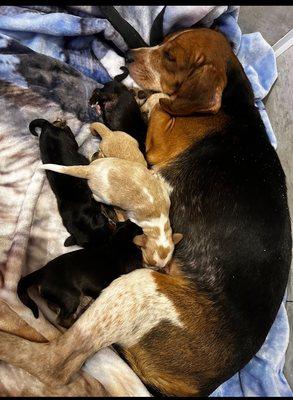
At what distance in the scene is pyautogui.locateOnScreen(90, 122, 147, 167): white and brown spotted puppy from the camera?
2678 millimetres

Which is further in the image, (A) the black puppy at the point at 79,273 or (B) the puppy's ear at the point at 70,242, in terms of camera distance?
(B) the puppy's ear at the point at 70,242

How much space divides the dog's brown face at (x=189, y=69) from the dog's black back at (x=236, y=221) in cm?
13

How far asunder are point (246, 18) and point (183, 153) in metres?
1.31

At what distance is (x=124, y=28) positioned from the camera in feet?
10.3

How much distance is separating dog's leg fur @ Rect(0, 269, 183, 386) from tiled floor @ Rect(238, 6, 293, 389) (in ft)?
3.33

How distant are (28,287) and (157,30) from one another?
1802mm

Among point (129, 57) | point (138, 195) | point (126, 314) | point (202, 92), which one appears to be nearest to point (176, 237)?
point (138, 195)

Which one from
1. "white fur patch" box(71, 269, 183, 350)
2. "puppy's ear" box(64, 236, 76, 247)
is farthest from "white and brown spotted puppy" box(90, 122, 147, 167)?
"white fur patch" box(71, 269, 183, 350)

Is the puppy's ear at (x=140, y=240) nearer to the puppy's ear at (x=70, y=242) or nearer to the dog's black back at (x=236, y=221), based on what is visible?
the dog's black back at (x=236, y=221)

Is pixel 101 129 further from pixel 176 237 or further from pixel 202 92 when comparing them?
pixel 176 237

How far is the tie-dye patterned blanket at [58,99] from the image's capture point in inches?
101

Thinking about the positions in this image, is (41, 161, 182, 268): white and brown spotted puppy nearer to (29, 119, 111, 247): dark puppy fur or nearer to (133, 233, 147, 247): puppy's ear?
(133, 233, 147, 247): puppy's ear

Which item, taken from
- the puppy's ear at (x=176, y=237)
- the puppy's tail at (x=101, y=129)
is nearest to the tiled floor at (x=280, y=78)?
the puppy's ear at (x=176, y=237)

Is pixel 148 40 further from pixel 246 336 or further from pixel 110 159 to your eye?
pixel 246 336
